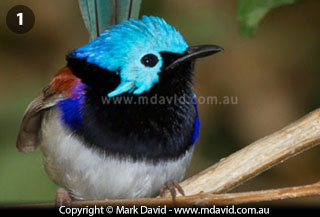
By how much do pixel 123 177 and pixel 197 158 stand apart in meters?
2.19

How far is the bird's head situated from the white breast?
1.17ft

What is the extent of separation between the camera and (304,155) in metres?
5.54

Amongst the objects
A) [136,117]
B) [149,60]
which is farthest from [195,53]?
[136,117]

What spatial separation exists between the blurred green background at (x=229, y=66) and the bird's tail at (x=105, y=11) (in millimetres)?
1350

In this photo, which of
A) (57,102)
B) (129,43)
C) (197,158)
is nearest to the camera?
(129,43)

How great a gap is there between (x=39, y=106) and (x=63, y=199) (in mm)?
587

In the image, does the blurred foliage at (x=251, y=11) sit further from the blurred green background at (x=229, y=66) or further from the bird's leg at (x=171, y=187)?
the blurred green background at (x=229, y=66)

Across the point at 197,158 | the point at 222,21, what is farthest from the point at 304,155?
the point at 222,21

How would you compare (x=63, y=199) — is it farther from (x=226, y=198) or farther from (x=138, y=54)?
(x=226, y=198)

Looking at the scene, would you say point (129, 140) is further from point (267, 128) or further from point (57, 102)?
point (267, 128)

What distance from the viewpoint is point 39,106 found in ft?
12.0

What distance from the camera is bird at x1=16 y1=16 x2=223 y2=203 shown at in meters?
3.17

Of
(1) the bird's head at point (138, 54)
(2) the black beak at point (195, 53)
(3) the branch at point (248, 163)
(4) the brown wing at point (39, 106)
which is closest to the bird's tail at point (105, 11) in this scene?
(4) the brown wing at point (39, 106)

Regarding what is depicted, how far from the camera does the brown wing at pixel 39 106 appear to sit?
137 inches
